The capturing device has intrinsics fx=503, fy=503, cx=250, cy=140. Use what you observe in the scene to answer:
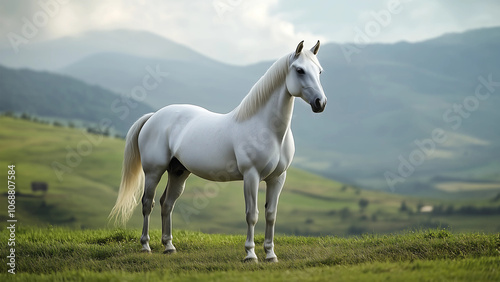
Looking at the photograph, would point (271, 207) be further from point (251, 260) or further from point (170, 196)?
point (170, 196)

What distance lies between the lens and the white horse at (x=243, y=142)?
609cm

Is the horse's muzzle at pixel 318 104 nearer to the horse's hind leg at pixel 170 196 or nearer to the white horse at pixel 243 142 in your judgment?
the white horse at pixel 243 142

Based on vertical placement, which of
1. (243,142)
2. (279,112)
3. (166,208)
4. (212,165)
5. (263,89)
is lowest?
(166,208)

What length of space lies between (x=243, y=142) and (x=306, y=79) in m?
1.11

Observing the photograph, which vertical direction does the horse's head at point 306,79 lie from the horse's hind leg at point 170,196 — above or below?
above

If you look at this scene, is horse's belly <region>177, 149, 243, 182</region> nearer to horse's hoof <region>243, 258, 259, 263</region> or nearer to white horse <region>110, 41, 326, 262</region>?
white horse <region>110, 41, 326, 262</region>

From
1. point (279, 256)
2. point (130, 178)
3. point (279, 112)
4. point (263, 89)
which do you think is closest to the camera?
point (279, 112)

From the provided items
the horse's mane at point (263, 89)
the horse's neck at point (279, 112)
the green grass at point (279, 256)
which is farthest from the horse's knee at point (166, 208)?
the horse's neck at point (279, 112)

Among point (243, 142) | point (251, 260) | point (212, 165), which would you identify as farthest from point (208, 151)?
point (251, 260)

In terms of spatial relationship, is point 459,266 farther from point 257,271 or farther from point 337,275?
point 257,271

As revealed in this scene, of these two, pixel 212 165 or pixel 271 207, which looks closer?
pixel 271 207

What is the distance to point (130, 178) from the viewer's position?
8.01 m

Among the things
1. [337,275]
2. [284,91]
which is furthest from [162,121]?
[337,275]

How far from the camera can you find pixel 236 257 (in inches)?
266
